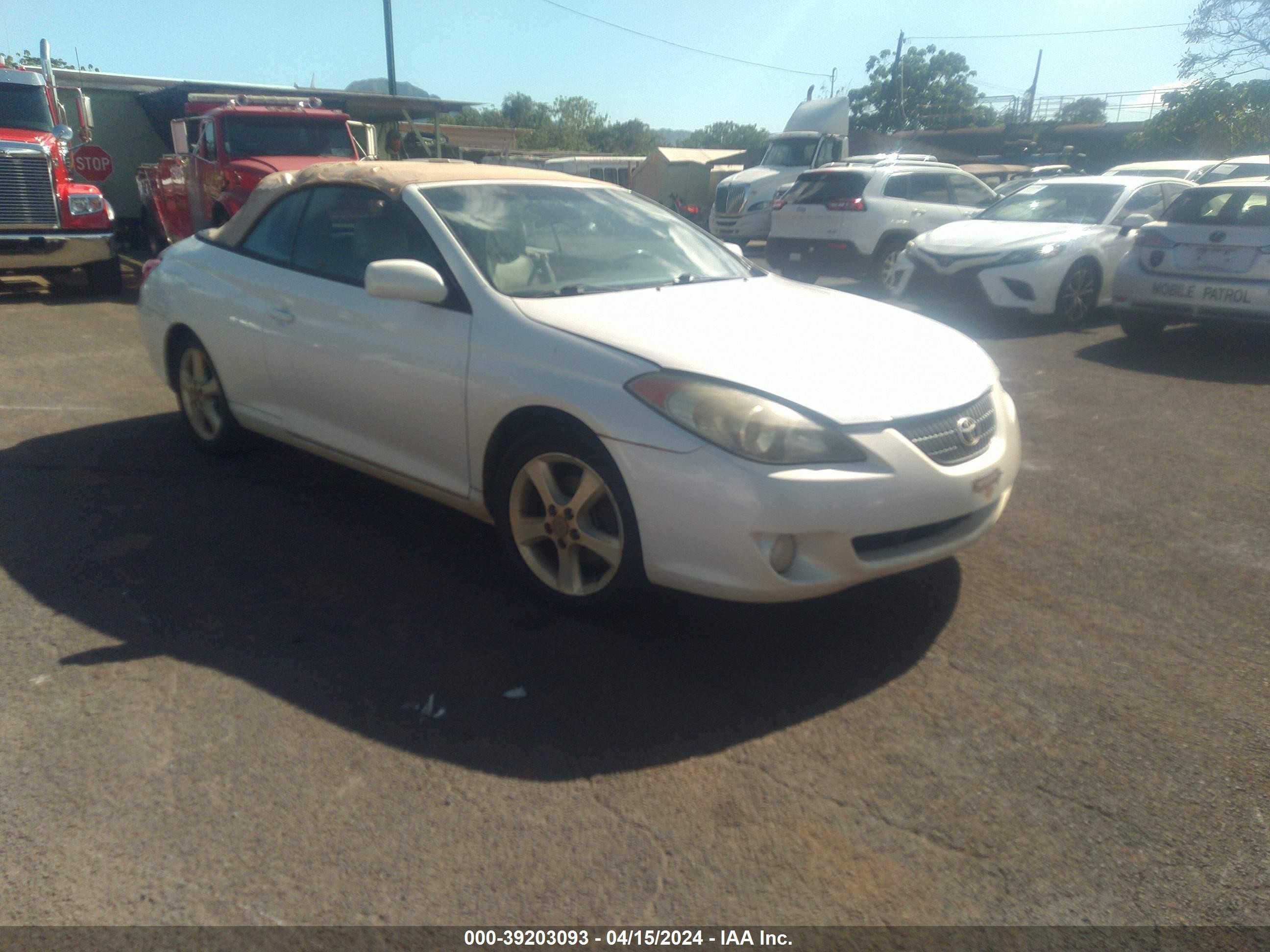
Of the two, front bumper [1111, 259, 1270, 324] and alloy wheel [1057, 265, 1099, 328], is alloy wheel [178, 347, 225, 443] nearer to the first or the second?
front bumper [1111, 259, 1270, 324]

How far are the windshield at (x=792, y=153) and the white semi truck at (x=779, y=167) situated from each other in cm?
1

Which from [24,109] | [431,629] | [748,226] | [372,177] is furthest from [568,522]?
[748,226]

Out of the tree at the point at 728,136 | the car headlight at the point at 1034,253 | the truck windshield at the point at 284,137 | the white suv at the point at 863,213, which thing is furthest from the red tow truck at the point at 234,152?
the tree at the point at 728,136

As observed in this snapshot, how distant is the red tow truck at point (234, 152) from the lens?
12297 mm

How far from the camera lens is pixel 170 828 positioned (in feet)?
8.45

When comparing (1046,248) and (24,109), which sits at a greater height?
(24,109)

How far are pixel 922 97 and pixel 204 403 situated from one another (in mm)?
72662

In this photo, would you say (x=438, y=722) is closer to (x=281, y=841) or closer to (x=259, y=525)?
(x=281, y=841)

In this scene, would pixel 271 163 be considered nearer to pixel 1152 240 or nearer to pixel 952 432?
pixel 1152 240

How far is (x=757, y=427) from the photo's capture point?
316 cm

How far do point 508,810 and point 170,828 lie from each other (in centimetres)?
86

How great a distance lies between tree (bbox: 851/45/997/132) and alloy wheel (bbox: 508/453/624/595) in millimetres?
55546

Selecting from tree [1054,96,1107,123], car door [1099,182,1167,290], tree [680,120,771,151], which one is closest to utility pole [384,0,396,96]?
car door [1099,182,1167,290]

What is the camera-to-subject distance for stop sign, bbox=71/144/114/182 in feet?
40.2
